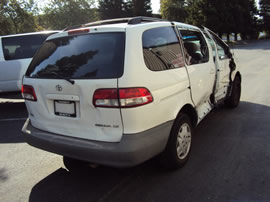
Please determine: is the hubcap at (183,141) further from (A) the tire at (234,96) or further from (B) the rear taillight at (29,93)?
(A) the tire at (234,96)

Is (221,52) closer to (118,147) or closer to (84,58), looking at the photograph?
(84,58)

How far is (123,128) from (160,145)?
0.49 meters

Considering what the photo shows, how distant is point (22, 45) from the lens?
6527 mm

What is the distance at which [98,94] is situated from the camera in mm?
2383

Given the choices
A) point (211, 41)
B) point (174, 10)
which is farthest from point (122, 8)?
point (211, 41)

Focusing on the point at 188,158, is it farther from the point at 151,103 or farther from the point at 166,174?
the point at 151,103

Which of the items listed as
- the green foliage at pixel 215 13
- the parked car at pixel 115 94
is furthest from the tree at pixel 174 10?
the parked car at pixel 115 94

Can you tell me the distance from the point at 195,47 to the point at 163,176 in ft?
6.47

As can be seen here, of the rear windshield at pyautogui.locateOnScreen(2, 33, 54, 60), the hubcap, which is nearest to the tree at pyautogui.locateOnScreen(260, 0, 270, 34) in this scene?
the rear windshield at pyautogui.locateOnScreen(2, 33, 54, 60)

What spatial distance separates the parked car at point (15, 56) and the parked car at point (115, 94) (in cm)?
373

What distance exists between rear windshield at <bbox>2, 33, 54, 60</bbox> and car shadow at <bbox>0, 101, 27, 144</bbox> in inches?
59.7

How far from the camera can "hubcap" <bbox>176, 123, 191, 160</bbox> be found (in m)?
3.01

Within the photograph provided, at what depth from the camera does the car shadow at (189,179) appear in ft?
8.52

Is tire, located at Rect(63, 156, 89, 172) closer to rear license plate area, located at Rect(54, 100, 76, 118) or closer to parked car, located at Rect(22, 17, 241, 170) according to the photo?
parked car, located at Rect(22, 17, 241, 170)
